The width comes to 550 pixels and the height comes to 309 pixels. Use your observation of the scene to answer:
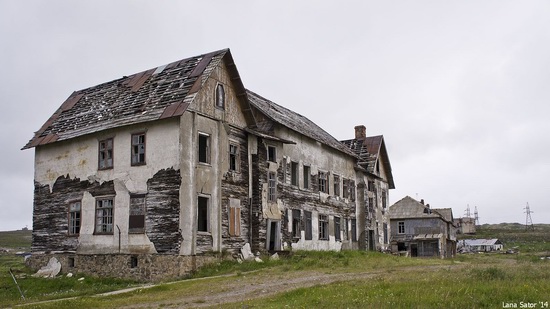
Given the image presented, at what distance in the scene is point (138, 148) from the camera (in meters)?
25.3

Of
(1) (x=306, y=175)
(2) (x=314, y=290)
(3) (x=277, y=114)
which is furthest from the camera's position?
(1) (x=306, y=175)

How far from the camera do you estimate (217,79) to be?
2641 centimetres

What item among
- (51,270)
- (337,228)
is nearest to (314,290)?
(51,270)

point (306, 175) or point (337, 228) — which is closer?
point (306, 175)

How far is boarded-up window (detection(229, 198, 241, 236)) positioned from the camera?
26.4 meters

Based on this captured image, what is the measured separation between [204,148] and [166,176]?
266 cm

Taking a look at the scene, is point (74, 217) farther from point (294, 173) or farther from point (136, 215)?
point (294, 173)

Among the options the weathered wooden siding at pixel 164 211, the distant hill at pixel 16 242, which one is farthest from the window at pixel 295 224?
the distant hill at pixel 16 242

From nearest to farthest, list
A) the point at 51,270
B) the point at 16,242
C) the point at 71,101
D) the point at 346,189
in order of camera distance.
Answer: the point at 51,270, the point at 71,101, the point at 346,189, the point at 16,242

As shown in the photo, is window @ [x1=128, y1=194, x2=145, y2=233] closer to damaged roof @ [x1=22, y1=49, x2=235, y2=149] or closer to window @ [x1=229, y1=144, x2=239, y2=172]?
damaged roof @ [x1=22, y1=49, x2=235, y2=149]

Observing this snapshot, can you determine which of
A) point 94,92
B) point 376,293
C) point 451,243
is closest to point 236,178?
point 94,92

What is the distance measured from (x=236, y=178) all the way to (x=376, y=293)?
576 inches

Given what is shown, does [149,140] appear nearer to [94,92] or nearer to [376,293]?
[94,92]

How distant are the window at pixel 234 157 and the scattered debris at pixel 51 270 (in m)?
9.90
